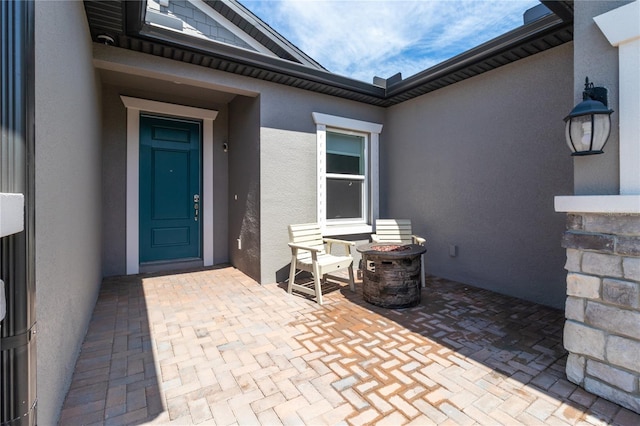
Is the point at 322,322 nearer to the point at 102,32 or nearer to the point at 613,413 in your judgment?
the point at 613,413

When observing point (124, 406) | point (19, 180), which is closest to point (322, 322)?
point (124, 406)

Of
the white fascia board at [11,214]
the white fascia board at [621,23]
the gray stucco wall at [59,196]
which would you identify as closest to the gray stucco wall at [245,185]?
the gray stucco wall at [59,196]

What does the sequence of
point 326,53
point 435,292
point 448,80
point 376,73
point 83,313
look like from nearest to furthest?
point 83,313 < point 435,292 < point 448,80 < point 376,73 < point 326,53

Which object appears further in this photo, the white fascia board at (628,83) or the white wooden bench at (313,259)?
the white wooden bench at (313,259)

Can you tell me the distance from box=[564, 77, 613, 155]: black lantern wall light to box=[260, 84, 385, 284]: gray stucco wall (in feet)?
10.3

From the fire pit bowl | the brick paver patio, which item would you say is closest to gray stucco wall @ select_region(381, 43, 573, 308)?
the brick paver patio

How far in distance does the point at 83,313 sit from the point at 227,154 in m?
3.43

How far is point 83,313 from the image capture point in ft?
8.55

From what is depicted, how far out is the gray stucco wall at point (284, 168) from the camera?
4.18 meters

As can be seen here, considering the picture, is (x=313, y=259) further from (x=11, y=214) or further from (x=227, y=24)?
(x=227, y=24)

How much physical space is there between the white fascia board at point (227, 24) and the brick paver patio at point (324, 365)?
4393 mm

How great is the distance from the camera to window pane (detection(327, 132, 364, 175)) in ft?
16.1

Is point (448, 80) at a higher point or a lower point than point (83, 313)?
higher

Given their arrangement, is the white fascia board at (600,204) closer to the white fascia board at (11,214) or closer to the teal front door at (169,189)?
the white fascia board at (11,214)
